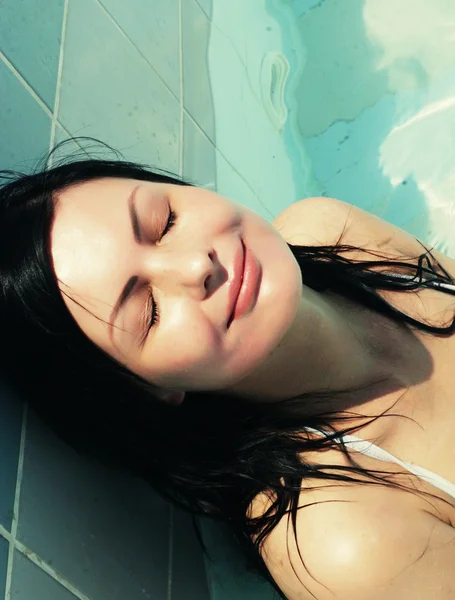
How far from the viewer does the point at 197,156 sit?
60.6 inches

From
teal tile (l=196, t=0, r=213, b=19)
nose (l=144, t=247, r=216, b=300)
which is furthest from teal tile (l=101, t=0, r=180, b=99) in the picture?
nose (l=144, t=247, r=216, b=300)

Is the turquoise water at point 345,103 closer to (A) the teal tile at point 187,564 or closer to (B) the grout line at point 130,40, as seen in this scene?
(B) the grout line at point 130,40

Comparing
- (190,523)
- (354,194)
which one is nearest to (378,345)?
(190,523)

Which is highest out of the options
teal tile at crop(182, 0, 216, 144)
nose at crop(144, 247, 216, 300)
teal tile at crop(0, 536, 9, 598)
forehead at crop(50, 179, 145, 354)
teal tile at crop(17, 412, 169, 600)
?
teal tile at crop(182, 0, 216, 144)

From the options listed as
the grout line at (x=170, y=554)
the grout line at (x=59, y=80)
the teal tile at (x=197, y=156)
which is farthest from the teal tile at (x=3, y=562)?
the teal tile at (x=197, y=156)

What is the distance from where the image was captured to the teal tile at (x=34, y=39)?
105cm

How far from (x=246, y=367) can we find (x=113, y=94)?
0.72m

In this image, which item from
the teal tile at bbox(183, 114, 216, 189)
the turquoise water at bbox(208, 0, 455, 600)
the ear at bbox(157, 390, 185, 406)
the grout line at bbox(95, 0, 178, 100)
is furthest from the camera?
the turquoise water at bbox(208, 0, 455, 600)

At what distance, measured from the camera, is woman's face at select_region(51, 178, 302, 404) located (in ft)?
2.65

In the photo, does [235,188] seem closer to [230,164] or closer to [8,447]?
[230,164]

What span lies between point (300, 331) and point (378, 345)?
0.63 feet

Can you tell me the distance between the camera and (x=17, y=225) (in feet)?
2.90

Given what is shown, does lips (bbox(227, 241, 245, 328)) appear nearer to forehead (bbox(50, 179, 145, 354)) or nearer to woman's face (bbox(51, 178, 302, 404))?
woman's face (bbox(51, 178, 302, 404))

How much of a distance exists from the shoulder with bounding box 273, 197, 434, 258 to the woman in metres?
0.05
